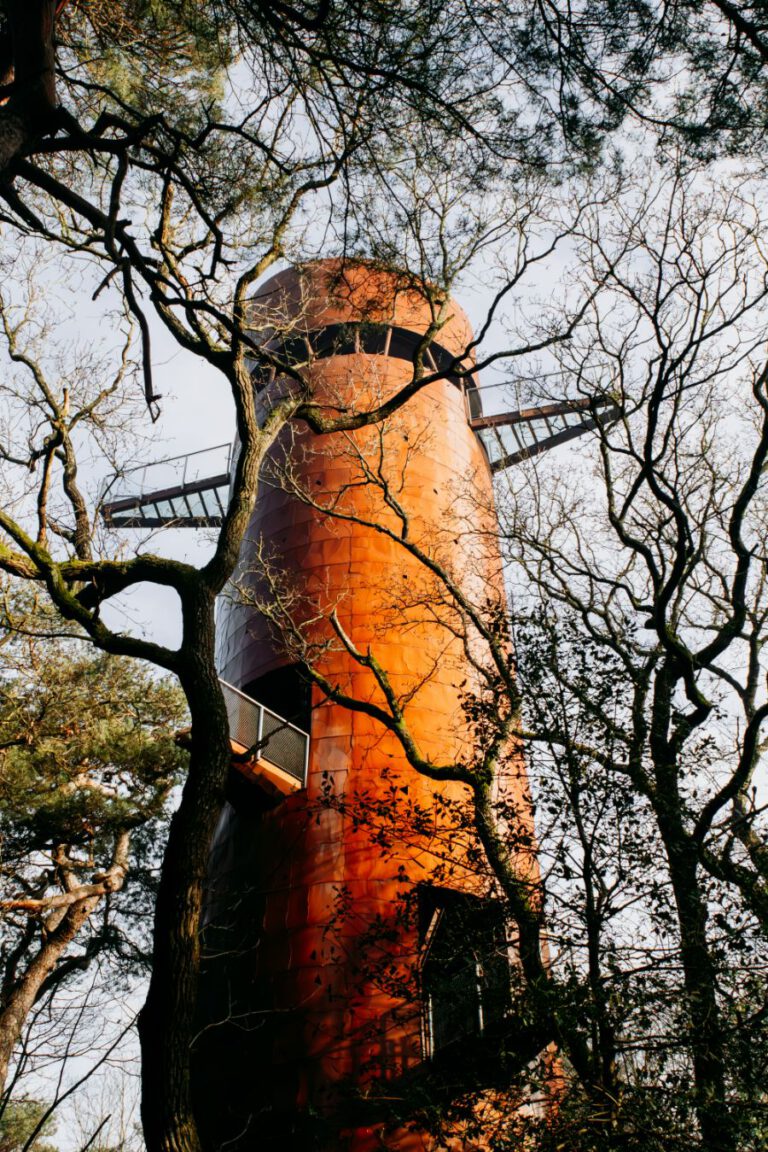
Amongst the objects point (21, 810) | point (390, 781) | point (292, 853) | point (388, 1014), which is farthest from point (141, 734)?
point (388, 1014)

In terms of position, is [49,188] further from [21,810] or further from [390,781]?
[21,810]

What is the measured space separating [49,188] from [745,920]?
6994 millimetres

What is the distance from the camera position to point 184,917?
16.6 ft

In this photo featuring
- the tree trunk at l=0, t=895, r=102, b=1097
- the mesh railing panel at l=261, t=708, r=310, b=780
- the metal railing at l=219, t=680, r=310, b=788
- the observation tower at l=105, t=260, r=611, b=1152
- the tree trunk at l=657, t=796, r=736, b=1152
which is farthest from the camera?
the tree trunk at l=0, t=895, r=102, b=1097

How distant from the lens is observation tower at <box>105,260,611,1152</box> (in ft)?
26.7

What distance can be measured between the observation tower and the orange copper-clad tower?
1.4 inches

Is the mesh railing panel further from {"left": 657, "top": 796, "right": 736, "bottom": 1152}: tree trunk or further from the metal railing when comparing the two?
{"left": 657, "top": 796, "right": 736, "bottom": 1152}: tree trunk

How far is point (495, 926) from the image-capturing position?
24.0 feet

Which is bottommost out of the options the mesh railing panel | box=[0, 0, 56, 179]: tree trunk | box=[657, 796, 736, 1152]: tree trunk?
box=[657, 796, 736, 1152]: tree trunk

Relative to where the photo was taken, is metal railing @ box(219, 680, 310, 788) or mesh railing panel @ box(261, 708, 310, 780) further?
mesh railing panel @ box(261, 708, 310, 780)

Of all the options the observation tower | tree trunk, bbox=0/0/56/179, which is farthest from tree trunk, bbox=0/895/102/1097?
tree trunk, bbox=0/0/56/179

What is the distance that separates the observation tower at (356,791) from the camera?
26.7 feet

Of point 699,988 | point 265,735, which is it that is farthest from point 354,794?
point 699,988

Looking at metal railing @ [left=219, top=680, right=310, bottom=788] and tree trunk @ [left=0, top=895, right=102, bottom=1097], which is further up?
metal railing @ [left=219, top=680, right=310, bottom=788]
